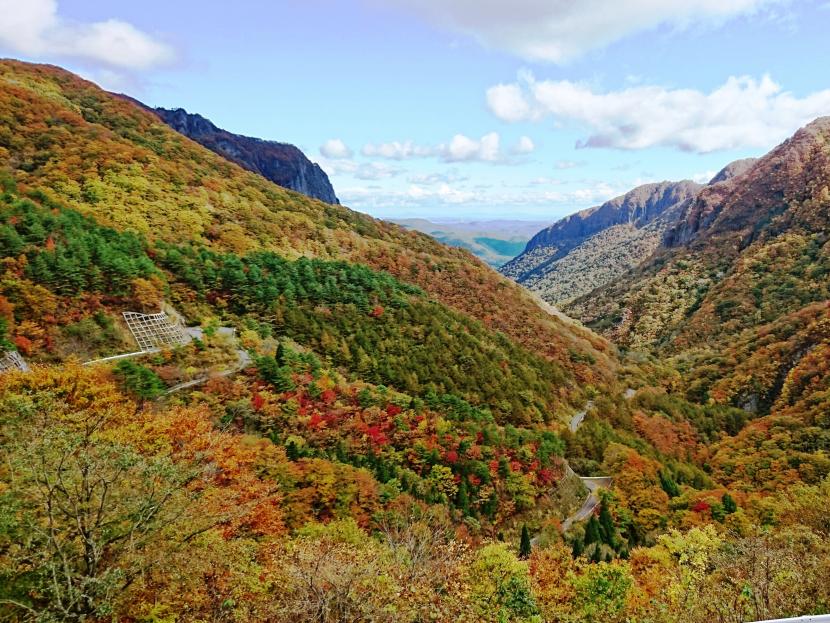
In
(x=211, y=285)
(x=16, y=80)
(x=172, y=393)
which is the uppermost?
(x=16, y=80)

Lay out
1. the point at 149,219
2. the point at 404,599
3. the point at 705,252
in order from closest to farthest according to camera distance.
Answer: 1. the point at 404,599
2. the point at 149,219
3. the point at 705,252

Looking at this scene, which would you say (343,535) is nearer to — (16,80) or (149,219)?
(149,219)

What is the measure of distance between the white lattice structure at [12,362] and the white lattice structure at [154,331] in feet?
30.2

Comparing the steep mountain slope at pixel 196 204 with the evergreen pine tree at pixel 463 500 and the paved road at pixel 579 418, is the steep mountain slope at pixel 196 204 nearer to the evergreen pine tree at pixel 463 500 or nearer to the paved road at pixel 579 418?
the paved road at pixel 579 418

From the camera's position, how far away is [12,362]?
113 ft

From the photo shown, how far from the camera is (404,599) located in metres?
18.4

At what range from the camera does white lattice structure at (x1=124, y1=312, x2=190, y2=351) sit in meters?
44.2

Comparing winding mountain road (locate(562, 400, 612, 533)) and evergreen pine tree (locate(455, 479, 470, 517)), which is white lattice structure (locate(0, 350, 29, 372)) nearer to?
evergreen pine tree (locate(455, 479, 470, 517))

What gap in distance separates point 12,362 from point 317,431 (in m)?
23.1

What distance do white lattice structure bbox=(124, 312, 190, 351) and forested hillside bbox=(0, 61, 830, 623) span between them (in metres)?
1.02

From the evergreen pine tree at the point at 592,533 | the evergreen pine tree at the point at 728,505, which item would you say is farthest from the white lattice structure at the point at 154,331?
the evergreen pine tree at the point at 728,505

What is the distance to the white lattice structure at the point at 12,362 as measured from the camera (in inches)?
1328

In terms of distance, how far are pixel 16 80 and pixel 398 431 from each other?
95728mm

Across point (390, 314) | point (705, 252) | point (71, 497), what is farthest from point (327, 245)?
point (705, 252)
